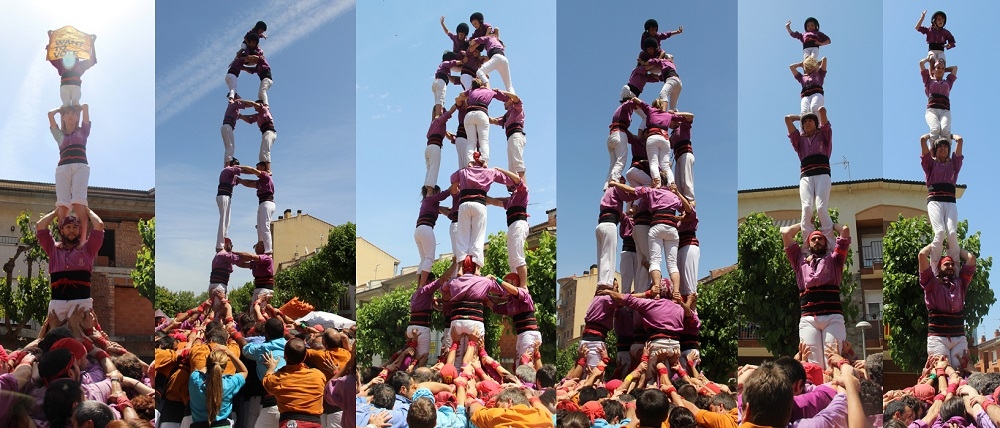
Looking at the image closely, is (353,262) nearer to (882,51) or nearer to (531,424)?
(531,424)

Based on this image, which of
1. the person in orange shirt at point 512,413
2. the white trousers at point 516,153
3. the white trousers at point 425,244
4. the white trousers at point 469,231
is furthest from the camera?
the white trousers at point 516,153

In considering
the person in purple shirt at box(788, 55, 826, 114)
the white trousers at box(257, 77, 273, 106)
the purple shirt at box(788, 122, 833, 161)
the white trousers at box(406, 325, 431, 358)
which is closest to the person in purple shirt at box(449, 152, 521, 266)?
the white trousers at box(406, 325, 431, 358)

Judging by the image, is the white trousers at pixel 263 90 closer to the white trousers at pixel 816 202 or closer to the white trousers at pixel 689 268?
the white trousers at pixel 689 268

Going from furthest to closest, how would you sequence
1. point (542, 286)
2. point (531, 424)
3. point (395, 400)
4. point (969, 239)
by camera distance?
1. point (969, 239)
2. point (542, 286)
3. point (395, 400)
4. point (531, 424)

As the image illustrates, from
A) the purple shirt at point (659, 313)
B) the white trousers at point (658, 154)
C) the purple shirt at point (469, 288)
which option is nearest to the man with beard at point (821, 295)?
the purple shirt at point (659, 313)

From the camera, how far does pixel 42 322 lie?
6.66m

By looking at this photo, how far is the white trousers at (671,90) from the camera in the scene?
24.1 feet

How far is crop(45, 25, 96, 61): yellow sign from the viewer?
6.70m

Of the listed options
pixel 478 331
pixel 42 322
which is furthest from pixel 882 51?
pixel 42 322

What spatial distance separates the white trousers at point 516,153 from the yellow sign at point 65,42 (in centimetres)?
275

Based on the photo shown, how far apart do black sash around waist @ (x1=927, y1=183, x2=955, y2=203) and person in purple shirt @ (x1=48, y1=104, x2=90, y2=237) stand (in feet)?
18.7

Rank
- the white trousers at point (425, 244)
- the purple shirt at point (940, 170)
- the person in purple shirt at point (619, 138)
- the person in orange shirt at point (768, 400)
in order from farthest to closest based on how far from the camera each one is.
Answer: the purple shirt at point (940, 170), the person in purple shirt at point (619, 138), the white trousers at point (425, 244), the person in orange shirt at point (768, 400)

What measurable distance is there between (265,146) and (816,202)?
3678 mm

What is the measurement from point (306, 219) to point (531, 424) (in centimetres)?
218
